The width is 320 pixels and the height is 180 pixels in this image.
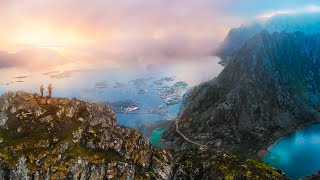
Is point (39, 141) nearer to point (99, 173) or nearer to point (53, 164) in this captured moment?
point (53, 164)

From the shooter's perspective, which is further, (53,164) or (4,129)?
(4,129)

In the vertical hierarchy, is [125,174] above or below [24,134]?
below

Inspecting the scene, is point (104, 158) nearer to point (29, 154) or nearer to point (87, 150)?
point (87, 150)

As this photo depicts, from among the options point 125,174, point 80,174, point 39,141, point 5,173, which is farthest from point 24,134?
point 125,174

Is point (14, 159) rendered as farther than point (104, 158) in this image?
No

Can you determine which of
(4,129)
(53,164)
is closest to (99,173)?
(53,164)

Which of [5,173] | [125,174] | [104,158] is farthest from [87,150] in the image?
[5,173]

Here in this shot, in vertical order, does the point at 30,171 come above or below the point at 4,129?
below

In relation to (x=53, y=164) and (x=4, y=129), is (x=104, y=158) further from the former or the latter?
(x=4, y=129)
